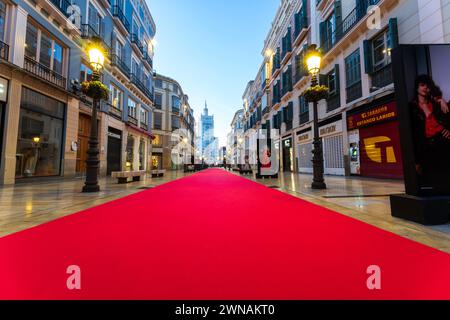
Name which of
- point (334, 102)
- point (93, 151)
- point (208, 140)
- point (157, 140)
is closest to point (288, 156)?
point (334, 102)

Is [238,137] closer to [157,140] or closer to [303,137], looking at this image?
[157,140]

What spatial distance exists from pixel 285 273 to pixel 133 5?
88.5 feet

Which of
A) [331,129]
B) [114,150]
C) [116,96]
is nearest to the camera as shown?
[331,129]

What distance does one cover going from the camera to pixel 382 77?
1058 centimetres

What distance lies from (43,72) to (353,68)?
1793cm

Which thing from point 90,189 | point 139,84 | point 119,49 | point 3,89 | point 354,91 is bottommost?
point 90,189

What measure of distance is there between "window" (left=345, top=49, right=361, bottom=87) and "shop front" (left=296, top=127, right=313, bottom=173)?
516 cm

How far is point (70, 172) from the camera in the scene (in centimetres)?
1261

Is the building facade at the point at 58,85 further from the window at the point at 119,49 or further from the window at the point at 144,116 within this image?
the window at the point at 144,116

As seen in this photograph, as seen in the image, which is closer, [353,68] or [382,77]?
[382,77]

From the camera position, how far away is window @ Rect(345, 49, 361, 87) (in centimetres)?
1245
